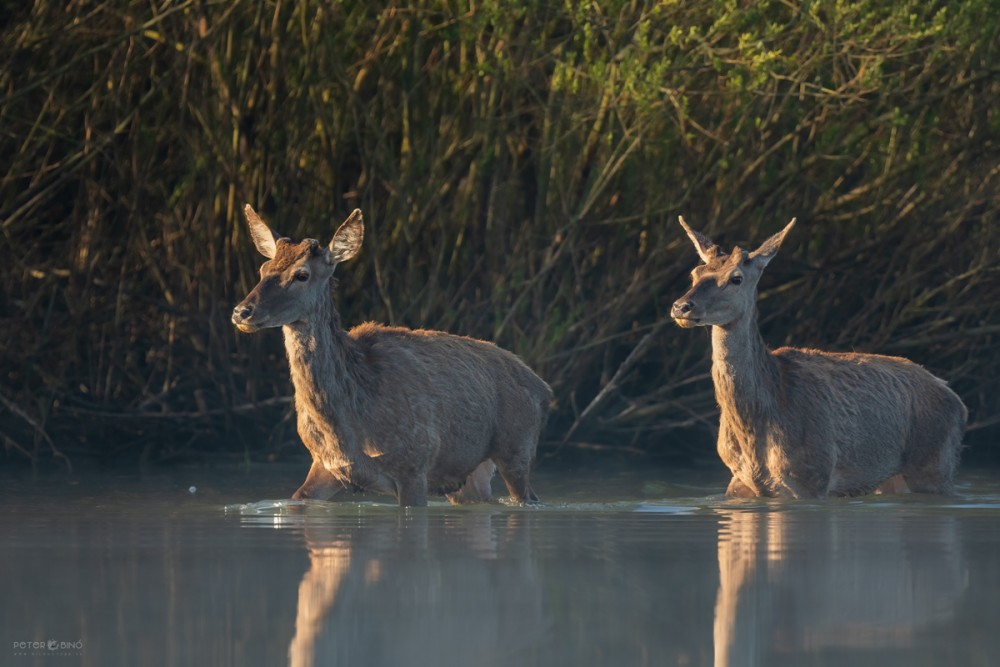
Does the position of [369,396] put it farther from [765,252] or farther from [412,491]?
[765,252]

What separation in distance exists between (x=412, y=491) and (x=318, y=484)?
2.07 ft

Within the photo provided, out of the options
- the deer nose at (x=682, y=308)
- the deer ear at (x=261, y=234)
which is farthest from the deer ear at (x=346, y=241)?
the deer nose at (x=682, y=308)

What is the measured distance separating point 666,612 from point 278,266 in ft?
17.8

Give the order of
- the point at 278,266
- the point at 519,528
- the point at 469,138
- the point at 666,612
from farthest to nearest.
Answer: the point at 469,138 → the point at 278,266 → the point at 519,528 → the point at 666,612

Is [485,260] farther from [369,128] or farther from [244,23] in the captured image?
[244,23]

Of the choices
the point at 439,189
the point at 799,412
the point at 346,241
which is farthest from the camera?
the point at 439,189

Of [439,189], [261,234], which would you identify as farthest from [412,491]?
[439,189]

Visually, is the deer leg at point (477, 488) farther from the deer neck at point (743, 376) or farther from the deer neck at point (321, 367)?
the deer neck at point (743, 376)

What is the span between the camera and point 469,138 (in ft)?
56.1

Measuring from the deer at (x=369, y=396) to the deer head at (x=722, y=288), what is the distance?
1303mm

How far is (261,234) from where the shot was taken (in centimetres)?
1308

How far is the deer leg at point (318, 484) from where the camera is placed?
12508 mm

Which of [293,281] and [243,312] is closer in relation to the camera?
[243,312]

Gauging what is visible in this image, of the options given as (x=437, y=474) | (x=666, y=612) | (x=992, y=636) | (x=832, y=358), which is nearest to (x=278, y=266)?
(x=437, y=474)
